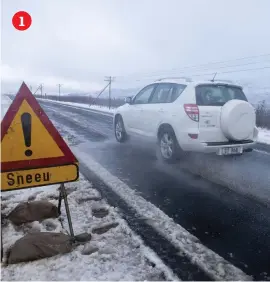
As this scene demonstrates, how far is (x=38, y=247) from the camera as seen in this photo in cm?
278

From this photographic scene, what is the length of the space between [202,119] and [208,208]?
7.78ft

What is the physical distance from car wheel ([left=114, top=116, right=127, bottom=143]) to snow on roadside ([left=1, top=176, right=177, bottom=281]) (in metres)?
5.03

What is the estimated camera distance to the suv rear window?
612cm

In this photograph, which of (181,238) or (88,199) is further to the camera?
(88,199)

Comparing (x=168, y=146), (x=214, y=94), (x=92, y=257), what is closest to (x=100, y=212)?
(x=92, y=257)

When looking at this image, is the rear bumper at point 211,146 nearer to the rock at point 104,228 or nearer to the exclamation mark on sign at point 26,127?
the rock at point 104,228

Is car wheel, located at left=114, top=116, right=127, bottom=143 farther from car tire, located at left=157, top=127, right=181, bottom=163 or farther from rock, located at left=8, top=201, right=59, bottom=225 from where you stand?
rock, located at left=8, top=201, right=59, bottom=225

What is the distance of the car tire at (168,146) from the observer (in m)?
6.49

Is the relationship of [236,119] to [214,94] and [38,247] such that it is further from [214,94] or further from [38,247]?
[38,247]

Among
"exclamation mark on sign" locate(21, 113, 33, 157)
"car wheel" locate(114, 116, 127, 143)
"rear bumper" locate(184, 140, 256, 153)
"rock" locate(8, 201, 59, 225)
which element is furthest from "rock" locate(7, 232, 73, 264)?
"car wheel" locate(114, 116, 127, 143)

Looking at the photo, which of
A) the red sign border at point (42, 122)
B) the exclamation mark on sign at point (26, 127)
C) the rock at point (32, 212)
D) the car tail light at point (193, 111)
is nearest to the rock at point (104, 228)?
the rock at point (32, 212)

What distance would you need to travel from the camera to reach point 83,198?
13.9 ft

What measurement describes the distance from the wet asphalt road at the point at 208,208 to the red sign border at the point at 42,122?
63.7 inches

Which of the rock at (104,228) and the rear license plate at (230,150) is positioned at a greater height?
the rear license plate at (230,150)
